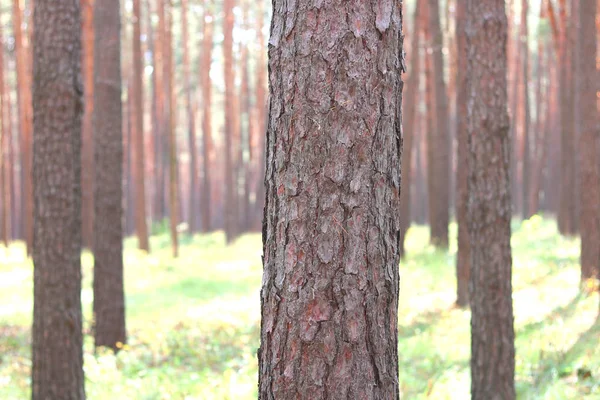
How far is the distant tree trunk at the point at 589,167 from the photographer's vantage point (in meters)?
9.30

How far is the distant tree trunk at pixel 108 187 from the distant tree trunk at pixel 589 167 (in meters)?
6.03

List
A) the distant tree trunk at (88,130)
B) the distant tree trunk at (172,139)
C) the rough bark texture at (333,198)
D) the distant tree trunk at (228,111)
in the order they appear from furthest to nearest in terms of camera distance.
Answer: the distant tree trunk at (228,111), the distant tree trunk at (172,139), the distant tree trunk at (88,130), the rough bark texture at (333,198)

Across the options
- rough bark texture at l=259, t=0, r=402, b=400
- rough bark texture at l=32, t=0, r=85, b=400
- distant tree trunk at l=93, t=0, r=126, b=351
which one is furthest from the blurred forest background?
rough bark texture at l=259, t=0, r=402, b=400

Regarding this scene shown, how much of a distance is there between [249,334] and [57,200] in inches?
186

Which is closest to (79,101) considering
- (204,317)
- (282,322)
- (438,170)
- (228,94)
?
(282,322)

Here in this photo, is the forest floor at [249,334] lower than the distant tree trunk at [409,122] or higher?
lower

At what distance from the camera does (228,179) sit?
24234mm

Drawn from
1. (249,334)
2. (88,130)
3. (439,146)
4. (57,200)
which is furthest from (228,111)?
(57,200)

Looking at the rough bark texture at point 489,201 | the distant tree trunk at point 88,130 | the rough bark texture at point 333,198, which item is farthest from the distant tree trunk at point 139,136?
the rough bark texture at point 333,198

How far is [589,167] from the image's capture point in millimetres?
9531

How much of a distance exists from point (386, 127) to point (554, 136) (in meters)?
33.9

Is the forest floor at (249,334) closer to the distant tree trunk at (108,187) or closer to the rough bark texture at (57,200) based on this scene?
the distant tree trunk at (108,187)

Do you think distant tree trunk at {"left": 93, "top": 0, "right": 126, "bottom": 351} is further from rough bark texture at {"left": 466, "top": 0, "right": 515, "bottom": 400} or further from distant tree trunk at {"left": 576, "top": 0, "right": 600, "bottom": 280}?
distant tree trunk at {"left": 576, "top": 0, "right": 600, "bottom": 280}

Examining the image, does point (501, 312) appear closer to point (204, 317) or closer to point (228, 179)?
point (204, 317)
